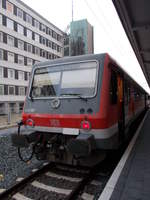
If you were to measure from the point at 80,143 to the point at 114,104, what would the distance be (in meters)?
1.57

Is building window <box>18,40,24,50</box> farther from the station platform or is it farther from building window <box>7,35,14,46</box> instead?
the station platform

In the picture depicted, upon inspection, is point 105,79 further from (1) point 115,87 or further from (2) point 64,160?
(2) point 64,160

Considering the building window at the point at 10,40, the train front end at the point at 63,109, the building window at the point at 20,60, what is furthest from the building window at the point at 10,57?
the train front end at the point at 63,109

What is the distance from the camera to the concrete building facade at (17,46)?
98.0 ft

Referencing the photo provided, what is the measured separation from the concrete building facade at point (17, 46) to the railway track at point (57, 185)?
1039 inches

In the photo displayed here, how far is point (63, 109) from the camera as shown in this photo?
4590 mm

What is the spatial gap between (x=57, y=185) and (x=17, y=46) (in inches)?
1258

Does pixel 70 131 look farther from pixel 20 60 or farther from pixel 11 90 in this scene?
pixel 20 60

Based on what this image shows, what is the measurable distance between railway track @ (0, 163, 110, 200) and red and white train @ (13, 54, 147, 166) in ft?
1.33

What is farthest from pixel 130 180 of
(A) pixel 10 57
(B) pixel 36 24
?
(B) pixel 36 24

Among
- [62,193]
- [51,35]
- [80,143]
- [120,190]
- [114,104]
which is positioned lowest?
[62,193]

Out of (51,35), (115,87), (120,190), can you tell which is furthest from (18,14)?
(120,190)

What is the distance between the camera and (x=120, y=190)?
3.40 metres

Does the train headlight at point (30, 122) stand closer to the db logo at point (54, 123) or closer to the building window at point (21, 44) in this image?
the db logo at point (54, 123)
